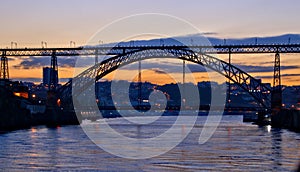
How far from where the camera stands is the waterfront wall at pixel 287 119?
7906cm

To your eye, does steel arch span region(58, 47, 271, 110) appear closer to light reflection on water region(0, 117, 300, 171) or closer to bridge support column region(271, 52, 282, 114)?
bridge support column region(271, 52, 282, 114)

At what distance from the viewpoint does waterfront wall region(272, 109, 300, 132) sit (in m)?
79.1

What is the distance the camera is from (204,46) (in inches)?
3511

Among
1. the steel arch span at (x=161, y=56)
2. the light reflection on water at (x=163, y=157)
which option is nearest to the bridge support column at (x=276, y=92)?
the steel arch span at (x=161, y=56)

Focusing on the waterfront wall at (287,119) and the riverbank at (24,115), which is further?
the riverbank at (24,115)

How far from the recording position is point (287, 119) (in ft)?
278

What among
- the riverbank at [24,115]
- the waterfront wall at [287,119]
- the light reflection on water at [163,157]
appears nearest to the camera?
the light reflection on water at [163,157]

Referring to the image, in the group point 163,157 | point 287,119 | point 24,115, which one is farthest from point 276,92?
point 163,157

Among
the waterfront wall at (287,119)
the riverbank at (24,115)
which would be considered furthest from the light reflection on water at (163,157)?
the riverbank at (24,115)

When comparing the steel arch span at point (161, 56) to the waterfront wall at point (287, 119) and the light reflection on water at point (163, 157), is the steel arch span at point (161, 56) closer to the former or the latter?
the waterfront wall at point (287, 119)

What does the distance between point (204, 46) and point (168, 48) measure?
6.44 metres

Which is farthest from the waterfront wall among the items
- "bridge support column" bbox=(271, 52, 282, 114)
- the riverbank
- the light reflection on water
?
the riverbank

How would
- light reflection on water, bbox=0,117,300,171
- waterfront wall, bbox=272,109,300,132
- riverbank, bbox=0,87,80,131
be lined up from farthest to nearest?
riverbank, bbox=0,87,80,131, waterfront wall, bbox=272,109,300,132, light reflection on water, bbox=0,117,300,171

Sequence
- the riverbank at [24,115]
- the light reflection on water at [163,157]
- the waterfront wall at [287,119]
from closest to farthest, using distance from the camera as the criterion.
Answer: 1. the light reflection on water at [163,157]
2. the waterfront wall at [287,119]
3. the riverbank at [24,115]
